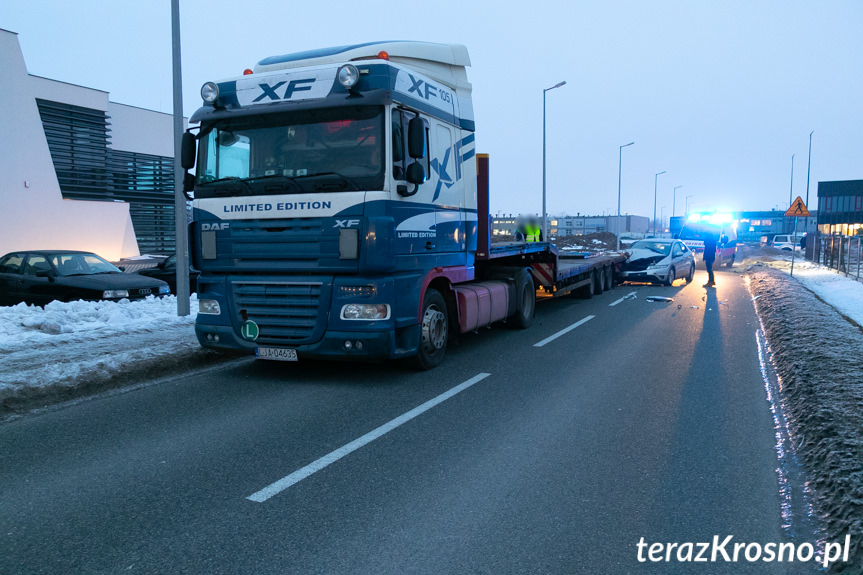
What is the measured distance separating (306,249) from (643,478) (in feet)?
13.8

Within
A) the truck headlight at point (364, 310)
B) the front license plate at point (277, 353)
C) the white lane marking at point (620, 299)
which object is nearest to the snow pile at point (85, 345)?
the front license plate at point (277, 353)

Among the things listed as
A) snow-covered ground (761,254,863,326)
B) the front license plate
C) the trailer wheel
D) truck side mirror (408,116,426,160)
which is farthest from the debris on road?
the front license plate

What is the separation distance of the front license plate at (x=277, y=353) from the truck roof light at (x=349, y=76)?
298cm

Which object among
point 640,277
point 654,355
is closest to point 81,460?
point 654,355

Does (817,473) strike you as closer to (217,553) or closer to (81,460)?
(217,553)

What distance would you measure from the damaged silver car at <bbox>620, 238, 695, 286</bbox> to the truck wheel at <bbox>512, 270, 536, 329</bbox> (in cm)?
1016

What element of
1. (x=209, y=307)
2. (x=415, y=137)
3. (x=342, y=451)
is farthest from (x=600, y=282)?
(x=342, y=451)

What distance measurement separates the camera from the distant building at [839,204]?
82562mm

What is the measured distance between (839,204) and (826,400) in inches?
3751

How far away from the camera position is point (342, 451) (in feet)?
15.8

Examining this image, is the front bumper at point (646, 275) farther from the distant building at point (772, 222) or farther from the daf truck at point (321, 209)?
the distant building at point (772, 222)

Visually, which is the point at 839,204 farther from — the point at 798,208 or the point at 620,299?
the point at 620,299

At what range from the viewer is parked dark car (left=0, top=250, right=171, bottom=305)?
39.1ft

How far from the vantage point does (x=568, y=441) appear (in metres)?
5.07
